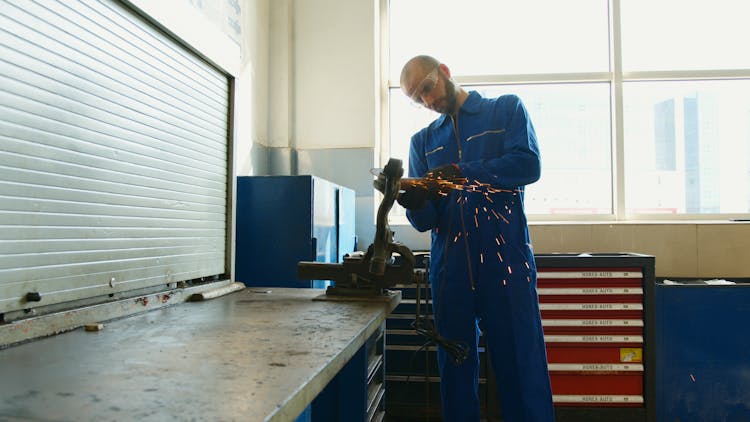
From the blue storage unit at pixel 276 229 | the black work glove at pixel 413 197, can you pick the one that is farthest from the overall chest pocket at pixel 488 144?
the blue storage unit at pixel 276 229

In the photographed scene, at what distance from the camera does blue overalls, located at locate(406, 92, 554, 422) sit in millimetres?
1730

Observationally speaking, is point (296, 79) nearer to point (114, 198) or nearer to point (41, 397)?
point (114, 198)

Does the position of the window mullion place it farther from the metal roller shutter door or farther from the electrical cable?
the metal roller shutter door

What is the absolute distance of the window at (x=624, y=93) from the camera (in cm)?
356

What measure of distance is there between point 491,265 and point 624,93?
8.45 ft

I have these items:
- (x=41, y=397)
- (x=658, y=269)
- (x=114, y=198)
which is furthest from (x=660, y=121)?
(x=41, y=397)

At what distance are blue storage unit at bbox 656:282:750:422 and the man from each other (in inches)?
52.8

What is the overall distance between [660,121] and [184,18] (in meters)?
3.48

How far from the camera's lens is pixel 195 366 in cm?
77

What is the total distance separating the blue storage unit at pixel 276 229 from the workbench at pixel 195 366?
105 cm

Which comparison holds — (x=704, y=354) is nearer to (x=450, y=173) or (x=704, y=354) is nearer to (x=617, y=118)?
(x=617, y=118)

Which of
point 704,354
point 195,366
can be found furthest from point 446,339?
point 704,354

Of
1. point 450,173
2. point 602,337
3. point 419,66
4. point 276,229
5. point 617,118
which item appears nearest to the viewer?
point 450,173

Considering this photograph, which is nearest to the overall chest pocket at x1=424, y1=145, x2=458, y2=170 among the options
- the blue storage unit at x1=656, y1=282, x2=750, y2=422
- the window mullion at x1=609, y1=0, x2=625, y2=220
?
the blue storage unit at x1=656, y1=282, x2=750, y2=422
